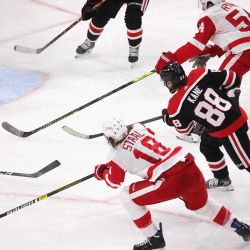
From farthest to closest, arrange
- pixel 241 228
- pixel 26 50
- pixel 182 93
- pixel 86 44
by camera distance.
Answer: pixel 26 50 → pixel 86 44 → pixel 182 93 → pixel 241 228

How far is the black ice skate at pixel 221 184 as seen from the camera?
3627 millimetres

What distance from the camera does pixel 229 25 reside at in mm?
4031

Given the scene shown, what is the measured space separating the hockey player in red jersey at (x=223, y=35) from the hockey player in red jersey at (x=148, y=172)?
1081 millimetres

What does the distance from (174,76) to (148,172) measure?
535 mm

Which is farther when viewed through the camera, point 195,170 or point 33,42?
point 33,42

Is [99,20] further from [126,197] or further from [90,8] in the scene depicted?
[126,197]

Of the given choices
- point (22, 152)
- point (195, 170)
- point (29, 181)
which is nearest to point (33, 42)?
point (22, 152)

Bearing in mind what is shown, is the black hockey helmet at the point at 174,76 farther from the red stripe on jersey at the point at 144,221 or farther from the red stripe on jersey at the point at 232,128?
the red stripe on jersey at the point at 144,221

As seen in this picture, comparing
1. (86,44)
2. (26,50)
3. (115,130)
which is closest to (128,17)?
(86,44)

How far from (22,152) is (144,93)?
1.16 m

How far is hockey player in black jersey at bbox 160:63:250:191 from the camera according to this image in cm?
321

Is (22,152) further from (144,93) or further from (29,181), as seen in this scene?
(144,93)

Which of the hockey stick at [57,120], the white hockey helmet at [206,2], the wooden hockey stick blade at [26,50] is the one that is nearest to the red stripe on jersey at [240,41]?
the white hockey helmet at [206,2]

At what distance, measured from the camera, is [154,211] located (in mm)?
3510
